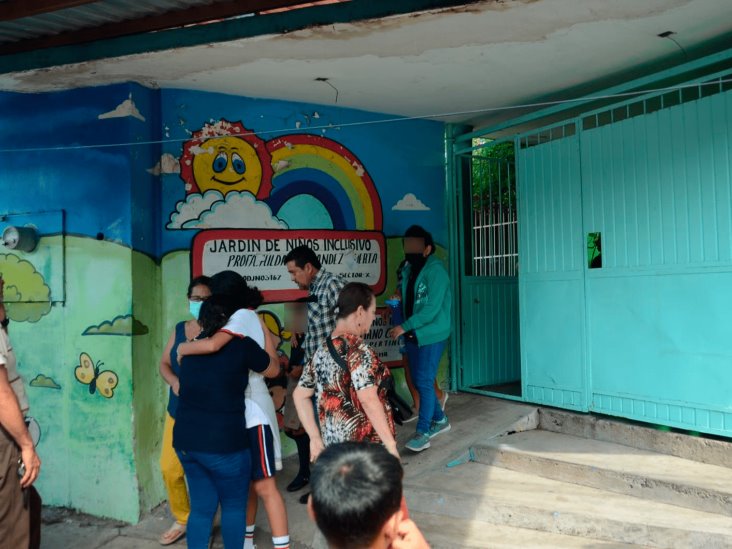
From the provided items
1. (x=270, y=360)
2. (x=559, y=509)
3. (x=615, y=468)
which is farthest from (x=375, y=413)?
(x=615, y=468)

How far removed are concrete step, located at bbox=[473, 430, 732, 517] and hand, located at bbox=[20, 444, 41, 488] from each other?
10.2 ft

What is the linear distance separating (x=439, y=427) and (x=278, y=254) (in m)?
2.00

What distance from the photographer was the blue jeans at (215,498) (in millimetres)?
3166

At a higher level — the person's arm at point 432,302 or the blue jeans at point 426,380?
the person's arm at point 432,302

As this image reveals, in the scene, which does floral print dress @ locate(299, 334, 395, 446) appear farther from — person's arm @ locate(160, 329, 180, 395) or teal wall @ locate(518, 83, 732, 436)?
teal wall @ locate(518, 83, 732, 436)


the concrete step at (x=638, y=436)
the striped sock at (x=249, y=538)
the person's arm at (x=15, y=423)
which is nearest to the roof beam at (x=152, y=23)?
the person's arm at (x=15, y=423)

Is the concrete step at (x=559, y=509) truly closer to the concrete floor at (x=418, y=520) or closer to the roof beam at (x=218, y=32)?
the concrete floor at (x=418, y=520)

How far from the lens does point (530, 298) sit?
5.61 metres

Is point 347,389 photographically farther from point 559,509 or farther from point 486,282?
point 486,282

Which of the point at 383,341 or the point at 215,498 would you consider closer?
the point at 215,498

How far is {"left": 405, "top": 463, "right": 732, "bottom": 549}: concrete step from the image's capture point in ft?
11.6

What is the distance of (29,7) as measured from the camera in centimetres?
378

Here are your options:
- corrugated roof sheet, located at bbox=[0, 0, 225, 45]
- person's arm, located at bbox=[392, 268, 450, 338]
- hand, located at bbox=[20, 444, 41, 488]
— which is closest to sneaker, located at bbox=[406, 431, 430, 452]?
person's arm, located at bbox=[392, 268, 450, 338]

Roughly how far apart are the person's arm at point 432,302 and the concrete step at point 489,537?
1.42 metres
